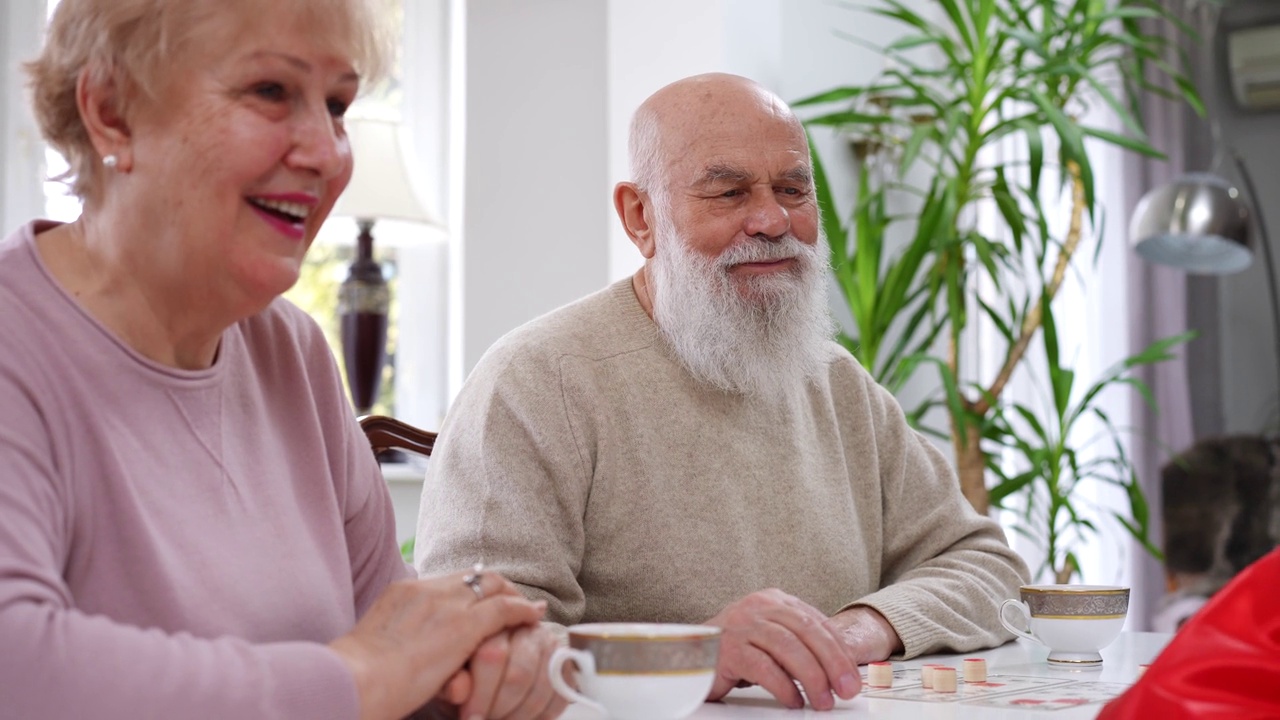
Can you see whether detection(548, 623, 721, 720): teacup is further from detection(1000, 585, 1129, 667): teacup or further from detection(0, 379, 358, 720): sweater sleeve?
detection(1000, 585, 1129, 667): teacup

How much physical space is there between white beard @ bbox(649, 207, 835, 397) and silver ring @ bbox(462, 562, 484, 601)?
0.81 meters

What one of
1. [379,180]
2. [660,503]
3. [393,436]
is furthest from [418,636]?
[379,180]

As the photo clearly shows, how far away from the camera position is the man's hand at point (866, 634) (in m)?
1.60

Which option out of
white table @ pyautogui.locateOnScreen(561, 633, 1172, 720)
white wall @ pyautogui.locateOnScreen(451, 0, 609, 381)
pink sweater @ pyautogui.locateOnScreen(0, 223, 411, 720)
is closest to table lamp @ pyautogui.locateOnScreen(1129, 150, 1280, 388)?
white wall @ pyautogui.locateOnScreen(451, 0, 609, 381)

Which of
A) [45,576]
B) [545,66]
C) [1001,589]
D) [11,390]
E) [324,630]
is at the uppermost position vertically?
[545,66]

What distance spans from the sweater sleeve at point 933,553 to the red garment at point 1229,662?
835 millimetres

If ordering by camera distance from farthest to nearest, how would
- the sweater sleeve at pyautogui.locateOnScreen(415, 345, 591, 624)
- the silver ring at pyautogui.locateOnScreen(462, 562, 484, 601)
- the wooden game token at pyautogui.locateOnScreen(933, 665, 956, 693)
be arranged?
1. the sweater sleeve at pyautogui.locateOnScreen(415, 345, 591, 624)
2. the wooden game token at pyautogui.locateOnScreen(933, 665, 956, 693)
3. the silver ring at pyautogui.locateOnScreen(462, 562, 484, 601)

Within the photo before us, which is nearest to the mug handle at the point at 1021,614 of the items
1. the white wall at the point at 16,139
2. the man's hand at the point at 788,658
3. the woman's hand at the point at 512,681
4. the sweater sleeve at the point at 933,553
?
the sweater sleeve at the point at 933,553

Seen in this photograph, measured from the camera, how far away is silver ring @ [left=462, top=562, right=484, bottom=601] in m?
1.12

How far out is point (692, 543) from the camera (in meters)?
1.81

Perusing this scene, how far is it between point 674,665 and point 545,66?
2716 millimetres


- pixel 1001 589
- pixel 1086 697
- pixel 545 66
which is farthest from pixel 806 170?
pixel 545 66

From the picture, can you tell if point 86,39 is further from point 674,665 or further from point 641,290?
point 641,290

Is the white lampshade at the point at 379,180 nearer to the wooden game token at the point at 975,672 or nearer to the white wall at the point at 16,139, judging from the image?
the white wall at the point at 16,139
